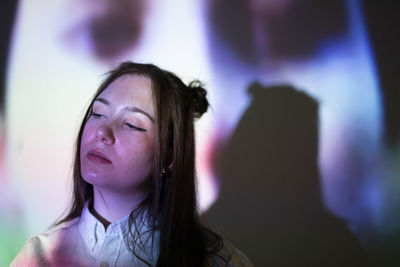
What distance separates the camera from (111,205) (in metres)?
0.97

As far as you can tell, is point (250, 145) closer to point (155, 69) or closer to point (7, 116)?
point (155, 69)

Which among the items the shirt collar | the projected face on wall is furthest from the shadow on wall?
the shirt collar

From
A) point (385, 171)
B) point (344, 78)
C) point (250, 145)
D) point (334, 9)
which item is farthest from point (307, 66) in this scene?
point (385, 171)

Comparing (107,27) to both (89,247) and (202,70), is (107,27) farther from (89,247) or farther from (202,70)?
(89,247)

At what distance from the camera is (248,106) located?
4.98 ft

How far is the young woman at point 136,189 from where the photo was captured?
0.94m

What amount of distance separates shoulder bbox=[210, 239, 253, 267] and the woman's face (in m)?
0.25

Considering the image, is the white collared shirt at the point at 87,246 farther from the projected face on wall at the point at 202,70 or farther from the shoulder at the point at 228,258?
the projected face on wall at the point at 202,70

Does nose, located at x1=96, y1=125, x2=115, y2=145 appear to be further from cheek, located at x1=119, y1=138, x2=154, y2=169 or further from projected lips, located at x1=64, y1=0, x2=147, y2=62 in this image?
projected lips, located at x1=64, y1=0, x2=147, y2=62

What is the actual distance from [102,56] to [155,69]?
20.8 inches

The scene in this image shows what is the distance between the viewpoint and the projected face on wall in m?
1.48

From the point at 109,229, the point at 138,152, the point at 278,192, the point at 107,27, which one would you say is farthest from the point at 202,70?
the point at 109,229

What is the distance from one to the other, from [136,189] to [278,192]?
2.26 feet

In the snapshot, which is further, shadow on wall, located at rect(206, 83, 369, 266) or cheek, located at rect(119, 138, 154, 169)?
shadow on wall, located at rect(206, 83, 369, 266)
